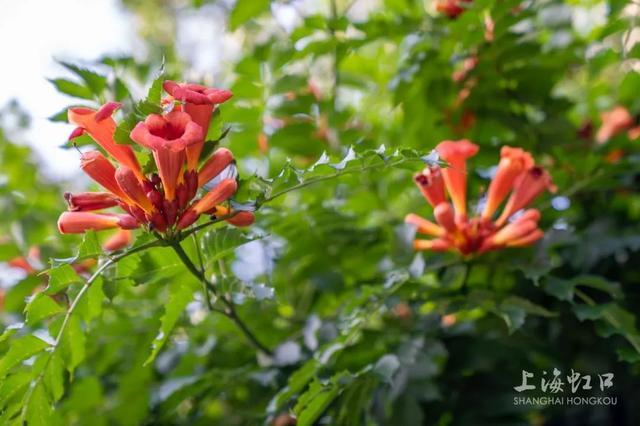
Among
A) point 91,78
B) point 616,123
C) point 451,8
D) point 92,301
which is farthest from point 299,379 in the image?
point 616,123

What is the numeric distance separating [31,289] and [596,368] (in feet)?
4.63

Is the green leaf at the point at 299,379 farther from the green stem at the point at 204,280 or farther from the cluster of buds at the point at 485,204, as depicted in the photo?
the cluster of buds at the point at 485,204

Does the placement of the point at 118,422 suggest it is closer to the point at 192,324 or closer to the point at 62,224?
the point at 192,324

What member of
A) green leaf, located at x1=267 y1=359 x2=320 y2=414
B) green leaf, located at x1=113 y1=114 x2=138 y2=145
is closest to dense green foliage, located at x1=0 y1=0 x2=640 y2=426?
green leaf, located at x1=267 y1=359 x2=320 y2=414

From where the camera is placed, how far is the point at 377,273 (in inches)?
70.2

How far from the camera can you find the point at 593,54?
1818mm

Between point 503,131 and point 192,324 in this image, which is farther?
point 503,131

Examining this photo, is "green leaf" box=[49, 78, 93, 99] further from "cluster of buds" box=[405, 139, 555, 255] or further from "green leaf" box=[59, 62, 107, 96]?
"cluster of buds" box=[405, 139, 555, 255]

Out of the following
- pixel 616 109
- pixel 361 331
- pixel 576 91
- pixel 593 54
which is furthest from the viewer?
pixel 576 91

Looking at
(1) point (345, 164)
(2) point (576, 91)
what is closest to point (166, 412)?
(1) point (345, 164)

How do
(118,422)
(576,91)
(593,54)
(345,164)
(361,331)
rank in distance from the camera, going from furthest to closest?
(576,91), (593,54), (118,422), (361,331), (345,164)

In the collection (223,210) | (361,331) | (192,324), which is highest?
(223,210)

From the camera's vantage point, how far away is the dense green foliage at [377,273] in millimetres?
1401

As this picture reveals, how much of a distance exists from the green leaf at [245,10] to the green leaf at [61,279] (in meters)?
0.81
